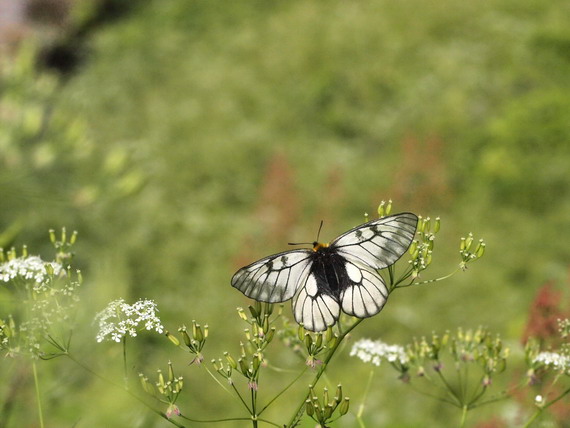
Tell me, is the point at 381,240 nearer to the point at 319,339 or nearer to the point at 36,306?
the point at 319,339

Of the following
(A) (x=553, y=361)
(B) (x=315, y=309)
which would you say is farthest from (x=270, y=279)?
(A) (x=553, y=361)

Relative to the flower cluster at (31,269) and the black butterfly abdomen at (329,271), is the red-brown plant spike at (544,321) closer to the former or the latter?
the black butterfly abdomen at (329,271)

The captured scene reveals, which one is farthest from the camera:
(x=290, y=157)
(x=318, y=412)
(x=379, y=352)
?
(x=290, y=157)

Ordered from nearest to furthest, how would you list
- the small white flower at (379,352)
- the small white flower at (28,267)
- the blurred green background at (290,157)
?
the small white flower at (28,267) → the small white flower at (379,352) → the blurred green background at (290,157)

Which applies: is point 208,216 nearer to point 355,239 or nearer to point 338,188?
point 338,188

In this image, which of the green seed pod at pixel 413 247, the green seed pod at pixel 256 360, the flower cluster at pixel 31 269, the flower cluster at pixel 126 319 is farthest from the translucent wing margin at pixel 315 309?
the flower cluster at pixel 31 269

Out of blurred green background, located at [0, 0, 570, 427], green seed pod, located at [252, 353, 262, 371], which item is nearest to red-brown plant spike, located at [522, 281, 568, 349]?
green seed pod, located at [252, 353, 262, 371]
